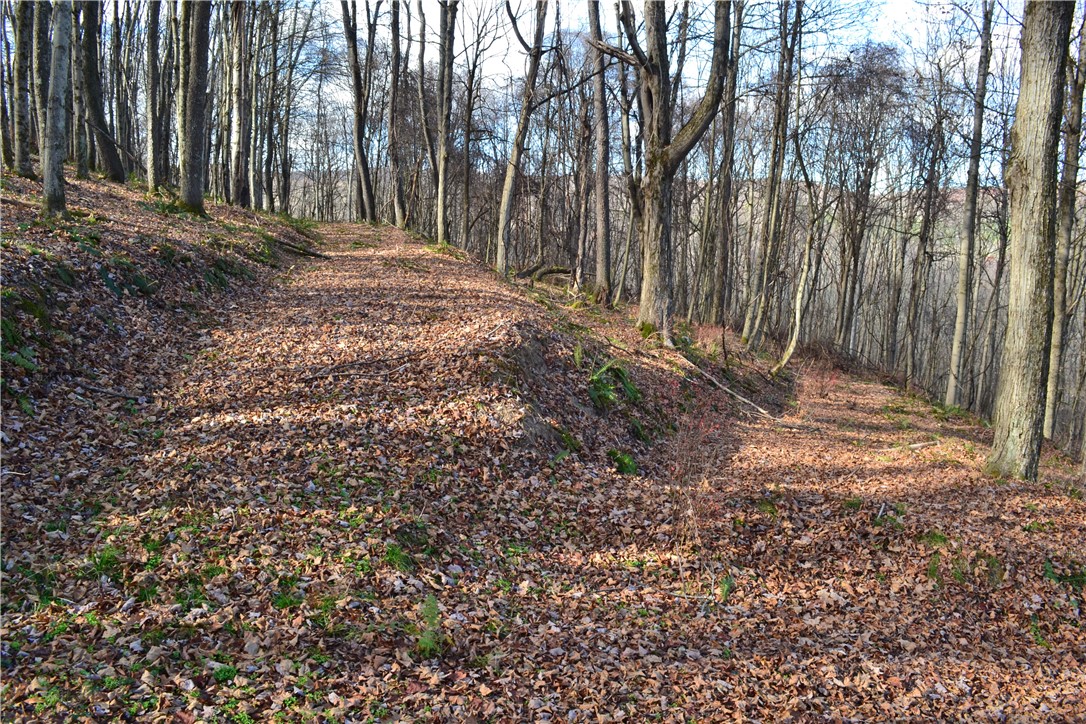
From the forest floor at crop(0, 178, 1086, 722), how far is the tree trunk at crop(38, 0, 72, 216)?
1.69ft

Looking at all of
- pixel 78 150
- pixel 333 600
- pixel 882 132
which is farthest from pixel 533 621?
pixel 882 132

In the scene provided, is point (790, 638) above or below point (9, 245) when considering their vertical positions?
below

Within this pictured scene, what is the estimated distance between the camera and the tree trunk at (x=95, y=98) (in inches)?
614

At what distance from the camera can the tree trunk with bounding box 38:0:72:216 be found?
9102mm

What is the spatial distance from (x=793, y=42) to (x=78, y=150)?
58.5 feet

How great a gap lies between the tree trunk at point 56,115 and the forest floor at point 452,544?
20.2 inches

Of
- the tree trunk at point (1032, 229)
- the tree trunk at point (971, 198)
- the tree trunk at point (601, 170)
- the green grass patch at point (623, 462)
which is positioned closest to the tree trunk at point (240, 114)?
the tree trunk at point (601, 170)

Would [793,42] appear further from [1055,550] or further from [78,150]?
[78,150]

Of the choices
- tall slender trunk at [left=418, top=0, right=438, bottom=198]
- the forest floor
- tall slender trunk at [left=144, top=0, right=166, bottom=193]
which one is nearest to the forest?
the forest floor

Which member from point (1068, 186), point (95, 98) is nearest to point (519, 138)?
point (95, 98)

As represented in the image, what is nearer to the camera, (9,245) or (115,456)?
(115,456)

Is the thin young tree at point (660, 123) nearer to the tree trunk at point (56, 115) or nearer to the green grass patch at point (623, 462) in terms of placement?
the green grass patch at point (623, 462)

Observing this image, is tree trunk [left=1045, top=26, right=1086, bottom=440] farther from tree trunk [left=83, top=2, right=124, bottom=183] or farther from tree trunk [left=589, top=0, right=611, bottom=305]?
tree trunk [left=83, top=2, right=124, bottom=183]

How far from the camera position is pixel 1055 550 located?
6336 millimetres
